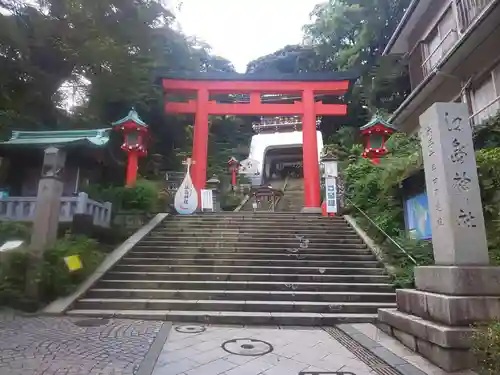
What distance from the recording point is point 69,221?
930 centimetres

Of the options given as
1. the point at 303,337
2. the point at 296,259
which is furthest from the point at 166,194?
the point at 303,337

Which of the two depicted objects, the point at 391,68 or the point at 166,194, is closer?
the point at 166,194

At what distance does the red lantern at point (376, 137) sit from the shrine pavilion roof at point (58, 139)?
34.0 feet

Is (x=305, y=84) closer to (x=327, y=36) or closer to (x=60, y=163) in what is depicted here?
(x=60, y=163)

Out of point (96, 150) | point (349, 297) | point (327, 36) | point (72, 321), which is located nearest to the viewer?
point (72, 321)

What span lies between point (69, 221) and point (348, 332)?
7.74 meters

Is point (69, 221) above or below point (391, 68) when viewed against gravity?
below

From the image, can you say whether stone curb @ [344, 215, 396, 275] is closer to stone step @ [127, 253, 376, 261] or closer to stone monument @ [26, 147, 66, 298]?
stone step @ [127, 253, 376, 261]

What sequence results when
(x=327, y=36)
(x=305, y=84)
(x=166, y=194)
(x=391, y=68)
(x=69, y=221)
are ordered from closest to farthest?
(x=69, y=221) → (x=166, y=194) → (x=305, y=84) → (x=391, y=68) → (x=327, y=36)

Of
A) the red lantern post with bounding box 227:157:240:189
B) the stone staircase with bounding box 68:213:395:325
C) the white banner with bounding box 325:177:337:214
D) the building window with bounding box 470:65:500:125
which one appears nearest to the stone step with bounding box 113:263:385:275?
the stone staircase with bounding box 68:213:395:325

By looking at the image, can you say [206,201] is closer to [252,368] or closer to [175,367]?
[175,367]

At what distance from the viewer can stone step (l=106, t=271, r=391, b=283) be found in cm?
757

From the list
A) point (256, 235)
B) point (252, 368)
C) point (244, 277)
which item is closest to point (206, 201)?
point (256, 235)

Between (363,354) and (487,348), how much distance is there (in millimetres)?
1532
